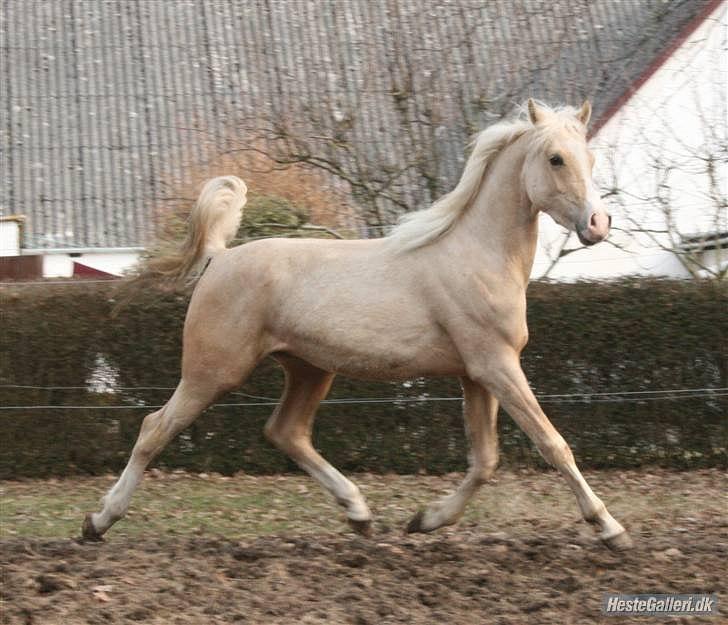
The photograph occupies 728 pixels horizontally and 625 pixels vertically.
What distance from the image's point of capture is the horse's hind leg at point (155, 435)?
6.44 m

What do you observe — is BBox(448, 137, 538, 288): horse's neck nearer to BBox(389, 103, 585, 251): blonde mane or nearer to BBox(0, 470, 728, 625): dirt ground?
BBox(389, 103, 585, 251): blonde mane

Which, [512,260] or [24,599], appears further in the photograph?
[512,260]

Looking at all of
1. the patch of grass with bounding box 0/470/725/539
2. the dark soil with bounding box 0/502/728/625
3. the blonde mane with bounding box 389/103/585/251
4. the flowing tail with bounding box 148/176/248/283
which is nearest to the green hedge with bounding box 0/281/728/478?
the patch of grass with bounding box 0/470/725/539

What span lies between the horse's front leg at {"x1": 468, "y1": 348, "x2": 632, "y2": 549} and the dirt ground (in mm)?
159

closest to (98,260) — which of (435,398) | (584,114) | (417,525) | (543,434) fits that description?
(435,398)

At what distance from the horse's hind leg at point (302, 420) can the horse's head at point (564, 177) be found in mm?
1676

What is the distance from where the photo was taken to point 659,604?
512 cm

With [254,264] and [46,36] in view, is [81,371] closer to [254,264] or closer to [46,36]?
[254,264]

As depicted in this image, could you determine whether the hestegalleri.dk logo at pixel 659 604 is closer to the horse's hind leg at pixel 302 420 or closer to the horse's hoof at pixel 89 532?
the horse's hind leg at pixel 302 420

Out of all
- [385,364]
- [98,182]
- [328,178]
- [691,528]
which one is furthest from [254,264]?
[98,182]

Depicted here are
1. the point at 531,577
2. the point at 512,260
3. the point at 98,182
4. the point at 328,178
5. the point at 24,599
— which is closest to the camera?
the point at 24,599

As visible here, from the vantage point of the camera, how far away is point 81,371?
388 inches

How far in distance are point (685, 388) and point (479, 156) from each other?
4.56 metres

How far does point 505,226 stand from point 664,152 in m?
11.3
